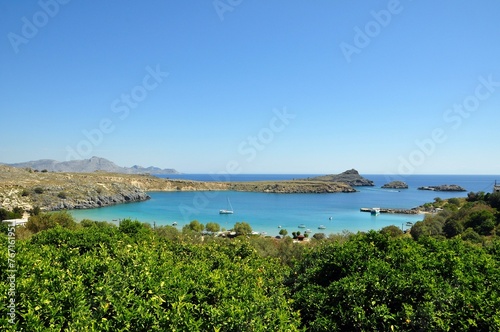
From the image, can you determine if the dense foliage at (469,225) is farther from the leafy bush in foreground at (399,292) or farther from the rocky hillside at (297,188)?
the rocky hillside at (297,188)

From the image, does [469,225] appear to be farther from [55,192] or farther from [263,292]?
[55,192]

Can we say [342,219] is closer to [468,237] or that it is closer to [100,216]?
[468,237]

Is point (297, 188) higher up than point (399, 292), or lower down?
lower down

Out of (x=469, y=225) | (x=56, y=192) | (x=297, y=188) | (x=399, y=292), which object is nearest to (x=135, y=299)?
(x=399, y=292)

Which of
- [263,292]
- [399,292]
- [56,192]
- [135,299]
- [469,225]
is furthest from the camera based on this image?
[56,192]

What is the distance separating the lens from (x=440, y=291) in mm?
6824

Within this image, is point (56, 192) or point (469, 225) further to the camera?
point (56, 192)

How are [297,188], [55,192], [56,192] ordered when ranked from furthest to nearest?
[297,188], [56,192], [55,192]

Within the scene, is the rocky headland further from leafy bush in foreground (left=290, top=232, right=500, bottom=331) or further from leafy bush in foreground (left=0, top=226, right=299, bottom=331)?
leafy bush in foreground (left=290, top=232, right=500, bottom=331)

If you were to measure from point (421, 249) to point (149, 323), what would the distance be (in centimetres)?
915

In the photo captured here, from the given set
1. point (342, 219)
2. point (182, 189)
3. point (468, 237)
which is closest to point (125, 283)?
point (468, 237)

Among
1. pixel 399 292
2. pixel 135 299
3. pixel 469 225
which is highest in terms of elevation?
pixel 135 299

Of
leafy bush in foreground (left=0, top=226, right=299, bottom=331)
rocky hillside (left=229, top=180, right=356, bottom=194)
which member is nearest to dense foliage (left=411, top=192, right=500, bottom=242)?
leafy bush in foreground (left=0, top=226, right=299, bottom=331)

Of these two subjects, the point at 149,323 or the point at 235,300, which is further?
the point at 235,300
